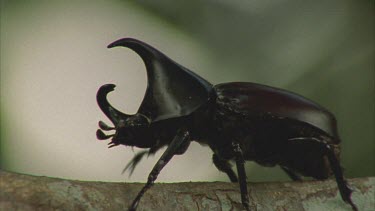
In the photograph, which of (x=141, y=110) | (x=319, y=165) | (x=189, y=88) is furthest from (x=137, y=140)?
(x=319, y=165)

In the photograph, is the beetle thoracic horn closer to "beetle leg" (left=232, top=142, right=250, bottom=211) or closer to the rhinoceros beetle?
the rhinoceros beetle

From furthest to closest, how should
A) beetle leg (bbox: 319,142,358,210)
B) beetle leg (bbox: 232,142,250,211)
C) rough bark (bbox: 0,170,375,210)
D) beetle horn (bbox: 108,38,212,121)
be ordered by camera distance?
beetle horn (bbox: 108,38,212,121) < beetle leg (bbox: 319,142,358,210) < beetle leg (bbox: 232,142,250,211) < rough bark (bbox: 0,170,375,210)

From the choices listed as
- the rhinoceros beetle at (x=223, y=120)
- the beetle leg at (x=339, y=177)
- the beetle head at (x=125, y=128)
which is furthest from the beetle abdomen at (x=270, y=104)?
the beetle head at (x=125, y=128)

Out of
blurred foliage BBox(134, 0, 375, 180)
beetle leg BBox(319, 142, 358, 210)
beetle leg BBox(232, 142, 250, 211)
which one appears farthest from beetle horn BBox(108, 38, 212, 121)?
blurred foliage BBox(134, 0, 375, 180)

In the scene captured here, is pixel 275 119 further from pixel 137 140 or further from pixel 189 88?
pixel 137 140

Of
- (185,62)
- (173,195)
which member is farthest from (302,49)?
(173,195)

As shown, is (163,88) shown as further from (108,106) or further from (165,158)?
(165,158)
